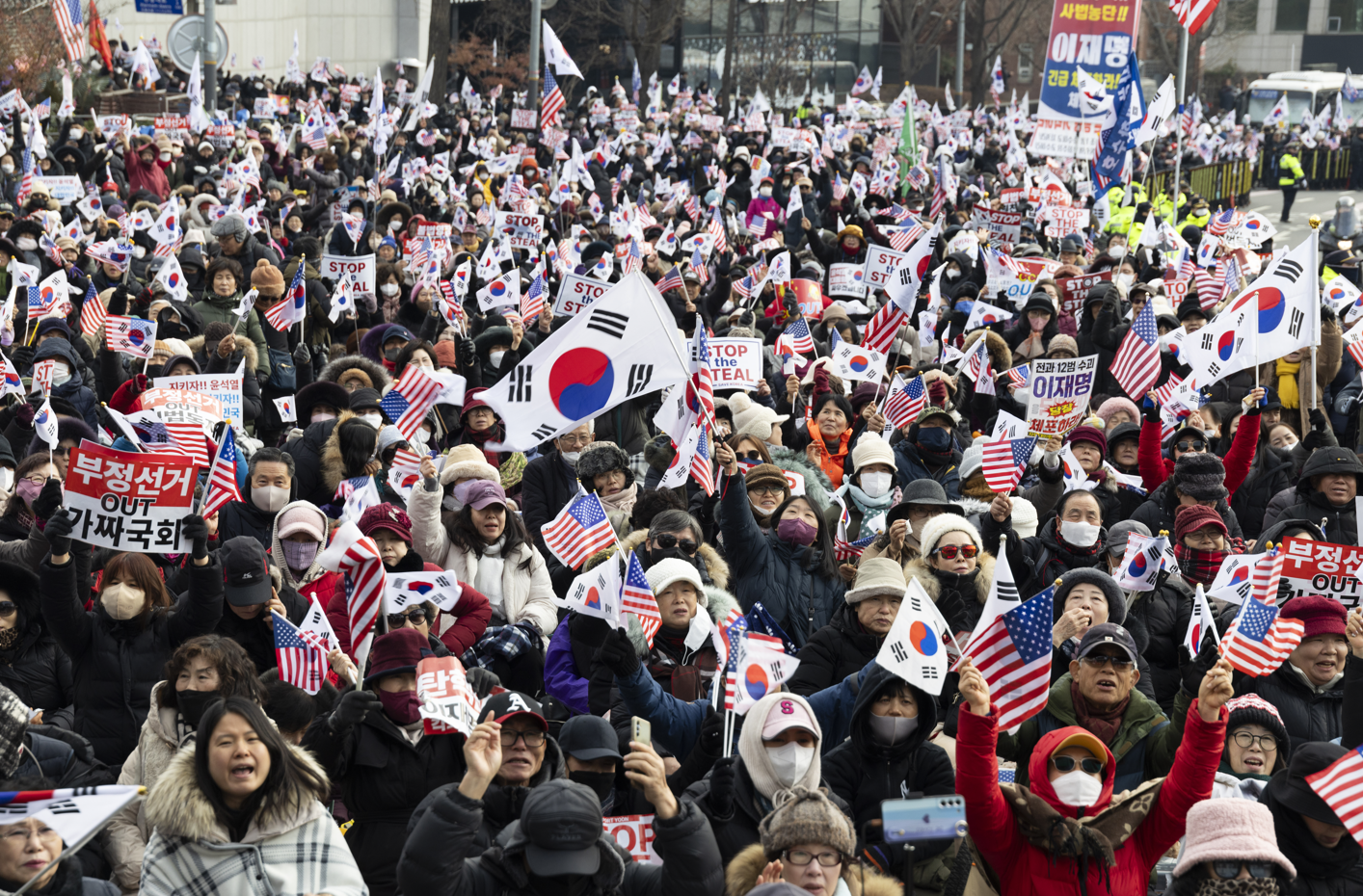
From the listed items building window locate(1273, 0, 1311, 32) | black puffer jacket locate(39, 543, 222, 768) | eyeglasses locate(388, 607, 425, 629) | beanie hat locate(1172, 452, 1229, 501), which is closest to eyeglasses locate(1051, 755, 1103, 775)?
eyeglasses locate(388, 607, 425, 629)

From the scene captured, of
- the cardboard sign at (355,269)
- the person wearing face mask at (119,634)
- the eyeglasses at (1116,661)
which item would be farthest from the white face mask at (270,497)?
the cardboard sign at (355,269)

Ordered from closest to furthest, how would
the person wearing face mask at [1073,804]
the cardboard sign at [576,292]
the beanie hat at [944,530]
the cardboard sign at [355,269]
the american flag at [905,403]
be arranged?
the person wearing face mask at [1073,804] < the beanie hat at [944,530] < the american flag at [905,403] < the cardboard sign at [576,292] < the cardboard sign at [355,269]

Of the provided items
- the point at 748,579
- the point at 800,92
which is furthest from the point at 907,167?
the point at 800,92

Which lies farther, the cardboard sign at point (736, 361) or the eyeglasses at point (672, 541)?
the cardboard sign at point (736, 361)

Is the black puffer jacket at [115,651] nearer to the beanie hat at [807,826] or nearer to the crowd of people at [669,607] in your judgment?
the crowd of people at [669,607]

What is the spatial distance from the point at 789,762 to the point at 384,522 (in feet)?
8.07

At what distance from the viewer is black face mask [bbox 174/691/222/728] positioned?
5031 millimetres

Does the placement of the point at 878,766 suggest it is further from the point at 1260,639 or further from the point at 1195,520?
the point at 1195,520

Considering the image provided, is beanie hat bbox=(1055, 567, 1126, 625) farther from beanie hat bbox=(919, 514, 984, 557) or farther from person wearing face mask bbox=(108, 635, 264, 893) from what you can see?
person wearing face mask bbox=(108, 635, 264, 893)

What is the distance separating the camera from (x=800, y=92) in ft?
179

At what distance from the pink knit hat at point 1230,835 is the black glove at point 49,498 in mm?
4759

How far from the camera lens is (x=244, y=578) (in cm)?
586

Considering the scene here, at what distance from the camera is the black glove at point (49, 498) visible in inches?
275

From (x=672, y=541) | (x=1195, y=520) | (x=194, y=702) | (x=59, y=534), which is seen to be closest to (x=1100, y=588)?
(x=1195, y=520)
